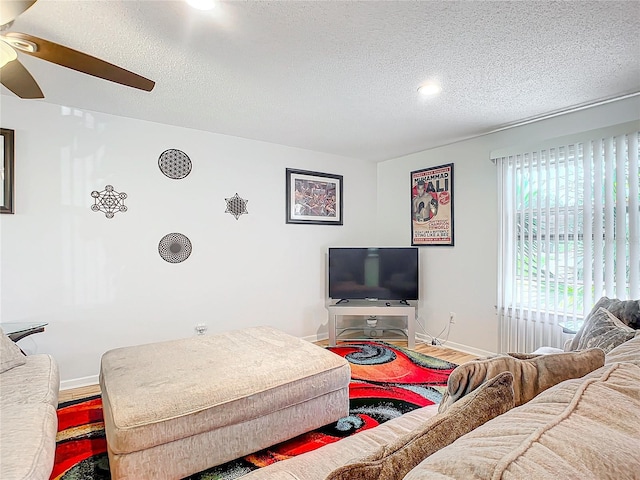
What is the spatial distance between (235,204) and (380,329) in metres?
2.38

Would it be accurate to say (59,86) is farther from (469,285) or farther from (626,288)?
(626,288)

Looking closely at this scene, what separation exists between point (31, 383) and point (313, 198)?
3240 millimetres

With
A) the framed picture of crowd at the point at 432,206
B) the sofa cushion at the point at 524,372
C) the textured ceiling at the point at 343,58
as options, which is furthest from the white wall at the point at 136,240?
the sofa cushion at the point at 524,372

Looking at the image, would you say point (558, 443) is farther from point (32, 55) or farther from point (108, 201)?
point (108, 201)

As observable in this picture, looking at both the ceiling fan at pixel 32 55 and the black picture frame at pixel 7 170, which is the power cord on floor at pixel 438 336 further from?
the black picture frame at pixel 7 170

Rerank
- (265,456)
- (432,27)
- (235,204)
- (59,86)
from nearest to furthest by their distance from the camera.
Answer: (432,27) → (265,456) → (59,86) → (235,204)

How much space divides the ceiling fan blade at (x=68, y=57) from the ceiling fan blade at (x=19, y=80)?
21 cm

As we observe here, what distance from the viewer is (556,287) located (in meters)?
3.15

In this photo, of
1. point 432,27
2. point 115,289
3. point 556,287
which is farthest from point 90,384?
point 556,287

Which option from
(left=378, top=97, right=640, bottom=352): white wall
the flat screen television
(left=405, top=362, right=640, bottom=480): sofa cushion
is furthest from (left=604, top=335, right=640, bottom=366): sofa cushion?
the flat screen television

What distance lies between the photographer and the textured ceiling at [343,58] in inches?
68.9

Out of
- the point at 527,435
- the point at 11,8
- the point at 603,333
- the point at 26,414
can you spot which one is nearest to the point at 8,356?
the point at 26,414

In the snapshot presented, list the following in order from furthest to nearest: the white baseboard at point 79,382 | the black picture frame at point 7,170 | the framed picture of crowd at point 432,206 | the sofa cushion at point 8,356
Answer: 1. the framed picture of crowd at point 432,206
2. the white baseboard at point 79,382
3. the black picture frame at point 7,170
4. the sofa cushion at point 8,356

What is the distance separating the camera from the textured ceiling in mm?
1749
